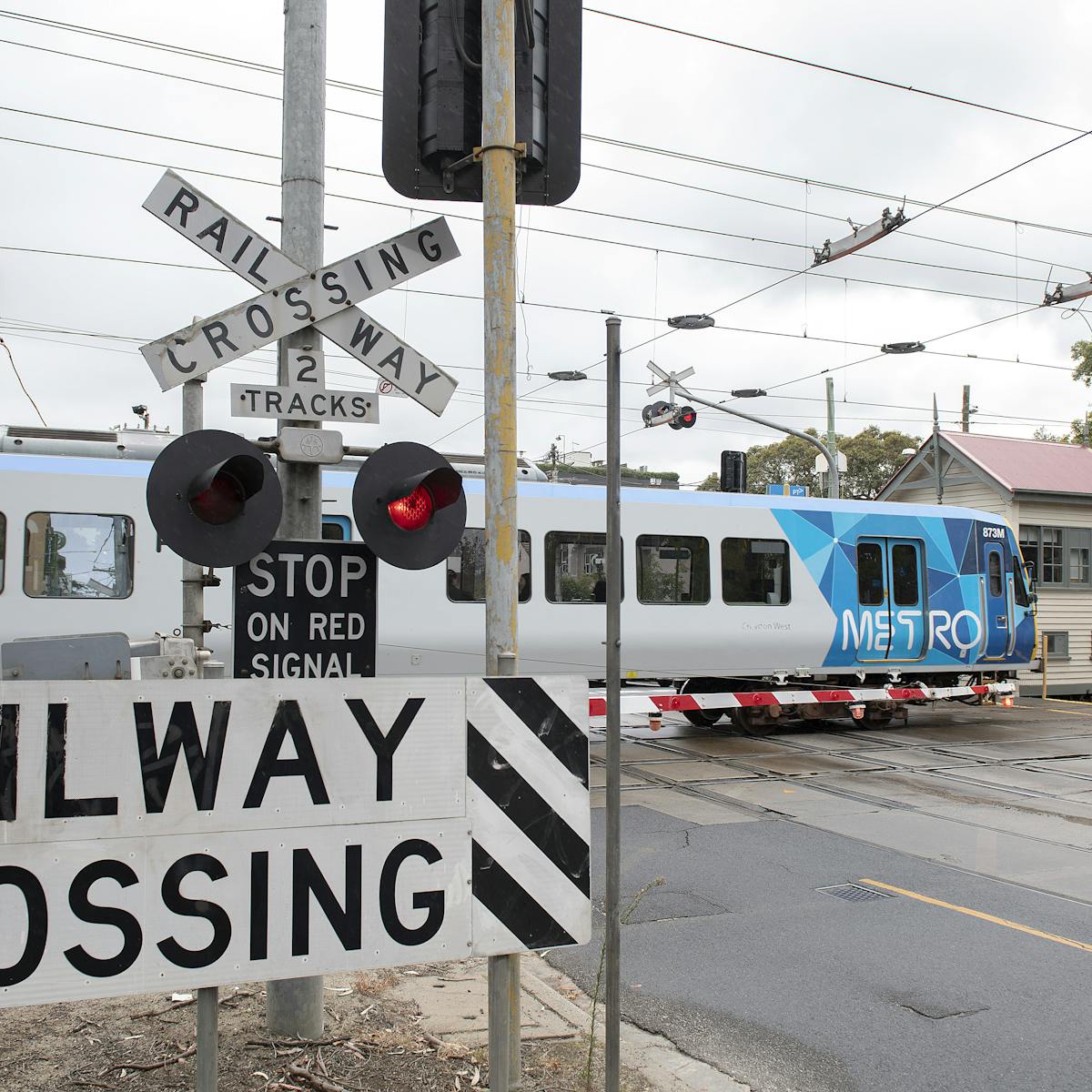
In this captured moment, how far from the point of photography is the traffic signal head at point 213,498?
364 cm

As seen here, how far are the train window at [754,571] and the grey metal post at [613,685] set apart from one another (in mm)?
11865

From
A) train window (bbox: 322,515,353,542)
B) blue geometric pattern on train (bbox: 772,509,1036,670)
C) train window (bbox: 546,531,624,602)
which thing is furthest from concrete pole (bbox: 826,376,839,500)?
train window (bbox: 322,515,353,542)

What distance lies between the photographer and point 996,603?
17.9m

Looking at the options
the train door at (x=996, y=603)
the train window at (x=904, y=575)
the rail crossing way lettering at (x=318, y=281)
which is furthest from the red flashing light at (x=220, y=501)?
the train door at (x=996, y=603)

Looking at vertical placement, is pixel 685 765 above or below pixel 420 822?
below

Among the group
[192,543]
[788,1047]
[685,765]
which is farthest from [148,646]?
[685,765]

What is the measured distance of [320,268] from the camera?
4.41 metres

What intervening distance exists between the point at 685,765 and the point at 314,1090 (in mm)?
9837

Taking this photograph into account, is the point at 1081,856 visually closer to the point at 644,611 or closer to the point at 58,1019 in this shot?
the point at 644,611

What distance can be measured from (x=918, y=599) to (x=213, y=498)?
591 inches

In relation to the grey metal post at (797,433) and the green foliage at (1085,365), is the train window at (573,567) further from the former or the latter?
the green foliage at (1085,365)

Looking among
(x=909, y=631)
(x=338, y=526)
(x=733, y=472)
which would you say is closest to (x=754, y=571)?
(x=733, y=472)

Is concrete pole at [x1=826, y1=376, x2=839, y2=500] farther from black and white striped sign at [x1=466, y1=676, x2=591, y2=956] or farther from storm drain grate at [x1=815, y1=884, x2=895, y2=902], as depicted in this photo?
black and white striped sign at [x1=466, y1=676, x2=591, y2=956]

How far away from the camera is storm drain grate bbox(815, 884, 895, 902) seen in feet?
25.5
